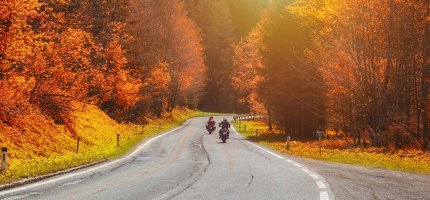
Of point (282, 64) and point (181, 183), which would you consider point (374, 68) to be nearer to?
point (282, 64)

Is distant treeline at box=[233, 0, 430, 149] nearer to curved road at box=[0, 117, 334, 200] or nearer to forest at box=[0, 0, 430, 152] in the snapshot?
forest at box=[0, 0, 430, 152]

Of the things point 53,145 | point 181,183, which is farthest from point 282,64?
point 181,183

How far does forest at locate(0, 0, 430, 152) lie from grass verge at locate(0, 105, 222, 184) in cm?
71

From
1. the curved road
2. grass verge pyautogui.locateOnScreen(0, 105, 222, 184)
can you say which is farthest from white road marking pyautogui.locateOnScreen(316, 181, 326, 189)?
grass verge pyautogui.locateOnScreen(0, 105, 222, 184)

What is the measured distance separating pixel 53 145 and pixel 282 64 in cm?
2231

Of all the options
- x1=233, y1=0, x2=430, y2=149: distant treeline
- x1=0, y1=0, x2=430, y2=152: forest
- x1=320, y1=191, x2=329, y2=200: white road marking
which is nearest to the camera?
x1=320, y1=191, x2=329, y2=200: white road marking

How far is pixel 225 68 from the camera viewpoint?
9406 cm

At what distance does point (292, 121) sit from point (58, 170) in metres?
27.0

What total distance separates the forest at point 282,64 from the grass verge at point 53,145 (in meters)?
0.71

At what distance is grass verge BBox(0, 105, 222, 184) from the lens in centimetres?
1472

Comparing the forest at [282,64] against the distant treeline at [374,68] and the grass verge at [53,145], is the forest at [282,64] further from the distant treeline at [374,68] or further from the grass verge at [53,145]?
the grass verge at [53,145]

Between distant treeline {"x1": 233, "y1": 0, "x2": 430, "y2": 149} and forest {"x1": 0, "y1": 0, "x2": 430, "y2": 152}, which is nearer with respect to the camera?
forest {"x1": 0, "y1": 0, "x2": 430, "y2": 152}

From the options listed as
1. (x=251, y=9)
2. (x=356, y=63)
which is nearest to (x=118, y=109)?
(x=356, y=63)

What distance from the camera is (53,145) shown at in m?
21.3
